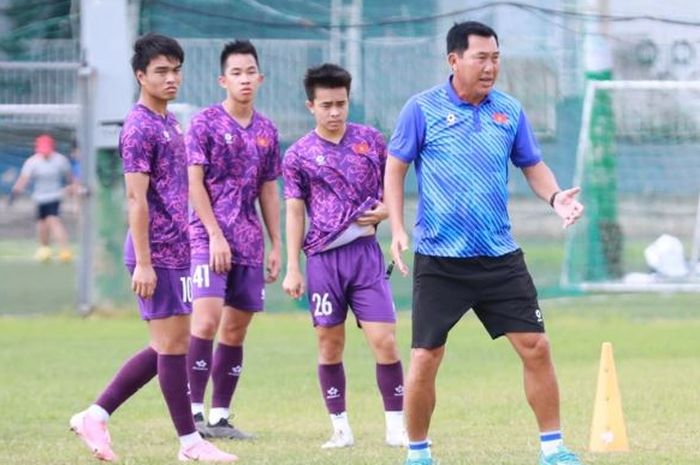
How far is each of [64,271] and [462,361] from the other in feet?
26.1

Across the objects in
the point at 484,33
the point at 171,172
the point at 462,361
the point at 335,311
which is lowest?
the point at 462,361

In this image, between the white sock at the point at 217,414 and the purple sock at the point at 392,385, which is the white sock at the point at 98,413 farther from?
the purple sock at the point at 392,385

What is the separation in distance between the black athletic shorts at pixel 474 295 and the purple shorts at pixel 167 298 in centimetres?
126

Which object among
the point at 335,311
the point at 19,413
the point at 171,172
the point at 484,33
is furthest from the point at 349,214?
the point at 19,413

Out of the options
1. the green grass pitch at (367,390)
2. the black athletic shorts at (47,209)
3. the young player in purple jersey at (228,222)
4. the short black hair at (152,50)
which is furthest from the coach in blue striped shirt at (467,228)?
the black athletic shorts at (47,209)

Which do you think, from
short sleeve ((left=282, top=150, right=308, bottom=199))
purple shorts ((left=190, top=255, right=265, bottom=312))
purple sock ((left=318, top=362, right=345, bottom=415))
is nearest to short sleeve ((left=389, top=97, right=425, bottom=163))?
short sleeve ((left=282, top=150, right=308, bottom=199))

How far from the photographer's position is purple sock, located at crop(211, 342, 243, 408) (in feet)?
33.5

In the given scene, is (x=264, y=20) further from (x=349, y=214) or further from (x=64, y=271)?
(x=349, y=214)

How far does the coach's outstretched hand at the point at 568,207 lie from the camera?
7832 mm

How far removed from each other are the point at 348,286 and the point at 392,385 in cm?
58

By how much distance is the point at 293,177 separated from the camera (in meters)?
9.74

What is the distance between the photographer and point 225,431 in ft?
33.0

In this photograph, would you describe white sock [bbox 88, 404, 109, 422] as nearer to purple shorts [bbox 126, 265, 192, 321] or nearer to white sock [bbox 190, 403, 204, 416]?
purple shorts [bbox 126, 265, 192, 321]

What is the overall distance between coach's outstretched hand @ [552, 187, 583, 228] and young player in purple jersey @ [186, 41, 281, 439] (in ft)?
8.18
